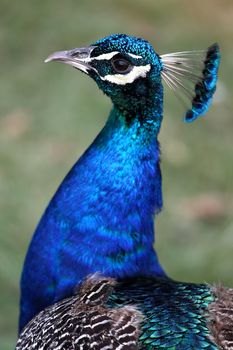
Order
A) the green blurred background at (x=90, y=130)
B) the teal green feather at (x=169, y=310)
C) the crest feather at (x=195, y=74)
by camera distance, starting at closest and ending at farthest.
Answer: the teal green feather at (x=169, y=310), the crest feather at (x=195, y=74), the green blurred background at (x=90, y=130)

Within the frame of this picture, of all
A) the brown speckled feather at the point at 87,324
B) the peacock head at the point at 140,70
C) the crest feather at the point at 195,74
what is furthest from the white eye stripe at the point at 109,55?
the brown speckled feather at the point at 87,324

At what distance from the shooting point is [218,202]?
16.0ft

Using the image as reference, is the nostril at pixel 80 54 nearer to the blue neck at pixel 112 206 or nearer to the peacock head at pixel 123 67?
the peacock head at pixel 123 67

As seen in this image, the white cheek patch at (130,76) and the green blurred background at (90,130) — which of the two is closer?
the white cheek patch at (130,76)

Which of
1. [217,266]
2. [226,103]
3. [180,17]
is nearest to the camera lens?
[217,266]

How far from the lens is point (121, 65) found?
2771 millimetres

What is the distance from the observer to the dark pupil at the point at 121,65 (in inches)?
109

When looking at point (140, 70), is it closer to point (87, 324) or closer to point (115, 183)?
point (115, 183)

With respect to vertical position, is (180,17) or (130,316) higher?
(180,17)

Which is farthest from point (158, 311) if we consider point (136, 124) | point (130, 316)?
A: point (136, 124)

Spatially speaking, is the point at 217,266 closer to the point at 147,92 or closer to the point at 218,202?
the point at 218,202

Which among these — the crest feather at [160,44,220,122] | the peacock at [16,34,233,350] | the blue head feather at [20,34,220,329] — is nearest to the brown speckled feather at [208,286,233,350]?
the peacock at [16,34,233,350]

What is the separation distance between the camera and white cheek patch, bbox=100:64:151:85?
278 cm

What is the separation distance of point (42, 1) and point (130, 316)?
4.17 meters
